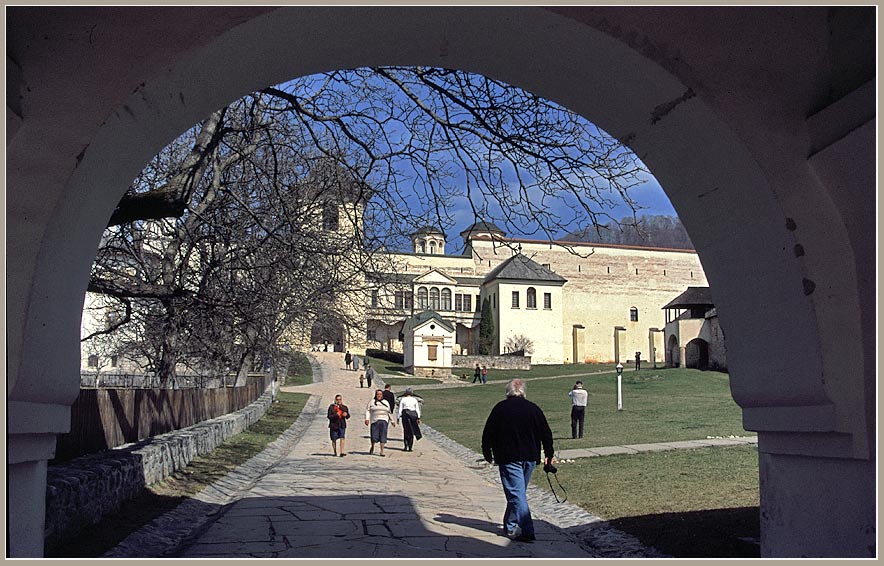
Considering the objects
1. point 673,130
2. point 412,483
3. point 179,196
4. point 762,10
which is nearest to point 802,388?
point 673,130

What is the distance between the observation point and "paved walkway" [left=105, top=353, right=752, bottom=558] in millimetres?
7223

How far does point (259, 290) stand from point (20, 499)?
855 cm

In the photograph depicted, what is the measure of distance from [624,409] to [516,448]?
23.0m

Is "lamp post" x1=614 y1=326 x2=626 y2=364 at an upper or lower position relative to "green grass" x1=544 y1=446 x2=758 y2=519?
upper

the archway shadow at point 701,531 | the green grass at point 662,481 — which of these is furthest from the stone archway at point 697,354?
the archway shadow at point 701,531

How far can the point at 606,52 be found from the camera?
3.85 metres

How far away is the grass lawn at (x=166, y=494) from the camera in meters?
7.01

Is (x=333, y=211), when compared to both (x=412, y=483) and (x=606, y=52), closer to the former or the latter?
(x=412, y=483)

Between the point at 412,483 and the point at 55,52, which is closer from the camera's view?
the point at 55,52

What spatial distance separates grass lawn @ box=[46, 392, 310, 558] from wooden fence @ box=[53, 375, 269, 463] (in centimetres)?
82

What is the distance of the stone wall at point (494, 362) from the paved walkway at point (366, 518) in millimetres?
53322

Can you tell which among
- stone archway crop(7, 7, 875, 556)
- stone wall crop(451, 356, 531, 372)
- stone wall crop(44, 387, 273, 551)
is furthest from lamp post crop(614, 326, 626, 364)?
stone archway crop(7, 7, 875, 556)

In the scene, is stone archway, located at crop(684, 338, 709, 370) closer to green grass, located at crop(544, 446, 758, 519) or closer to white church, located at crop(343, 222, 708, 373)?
white church, located at crop(343, 222, 708, 373)

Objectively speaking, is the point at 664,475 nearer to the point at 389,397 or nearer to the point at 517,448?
the point at 517,448
